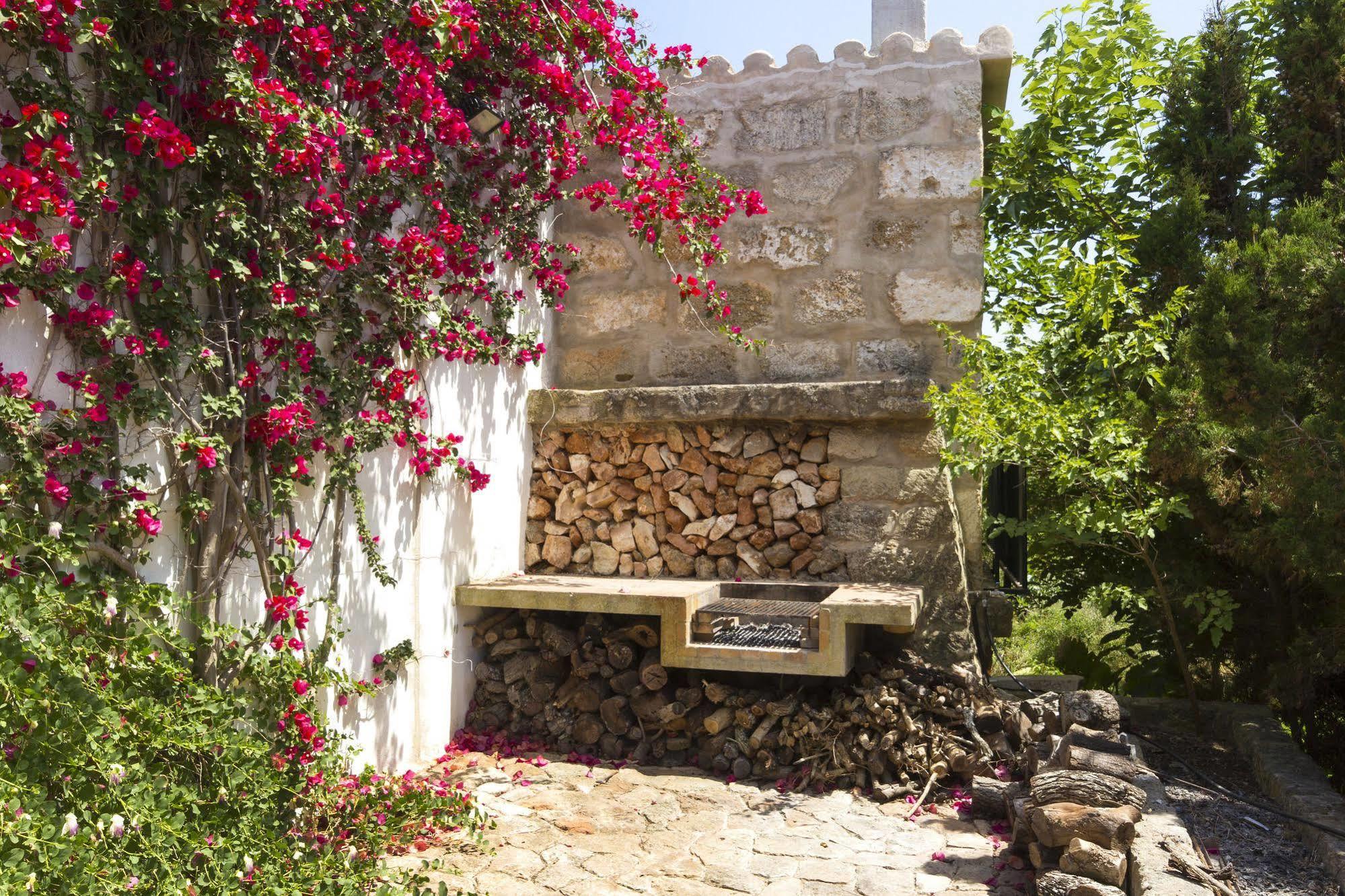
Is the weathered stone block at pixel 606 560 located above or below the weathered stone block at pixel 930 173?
below

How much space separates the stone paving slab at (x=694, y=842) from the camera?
286cm

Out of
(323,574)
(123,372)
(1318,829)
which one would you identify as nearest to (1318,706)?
(1318,829)

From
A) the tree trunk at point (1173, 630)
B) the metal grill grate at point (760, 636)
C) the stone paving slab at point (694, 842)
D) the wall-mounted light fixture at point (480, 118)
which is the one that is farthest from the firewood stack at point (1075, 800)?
the wall-mounted light fixture at point (480, 118)

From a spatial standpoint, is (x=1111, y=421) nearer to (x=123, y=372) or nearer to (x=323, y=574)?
→ (x=323, y=574)

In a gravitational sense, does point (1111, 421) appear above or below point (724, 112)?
below

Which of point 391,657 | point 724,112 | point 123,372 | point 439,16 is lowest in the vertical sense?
point 391,657

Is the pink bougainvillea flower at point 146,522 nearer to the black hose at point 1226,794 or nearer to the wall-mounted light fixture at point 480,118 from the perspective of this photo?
the wall-mounted light fixture at point 480,118

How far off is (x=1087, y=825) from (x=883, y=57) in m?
3.54

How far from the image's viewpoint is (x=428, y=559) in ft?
12.9

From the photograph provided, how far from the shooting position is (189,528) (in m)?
2.71

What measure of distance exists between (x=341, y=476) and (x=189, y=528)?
22.3 inches

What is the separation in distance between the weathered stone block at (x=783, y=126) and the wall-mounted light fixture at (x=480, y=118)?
1352mm

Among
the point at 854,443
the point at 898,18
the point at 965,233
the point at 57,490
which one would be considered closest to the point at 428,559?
the point at 57,490

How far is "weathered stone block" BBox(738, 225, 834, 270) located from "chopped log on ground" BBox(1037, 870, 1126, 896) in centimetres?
296
